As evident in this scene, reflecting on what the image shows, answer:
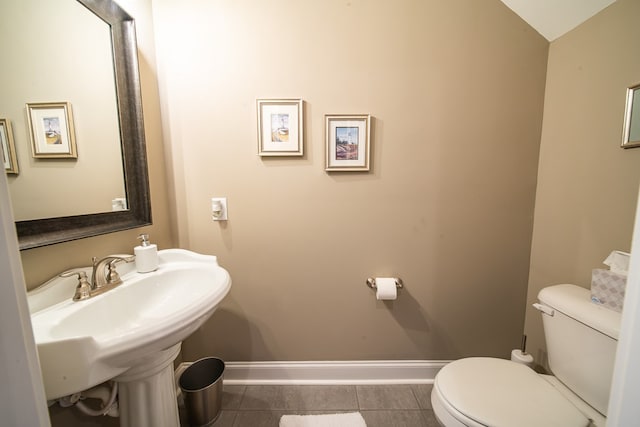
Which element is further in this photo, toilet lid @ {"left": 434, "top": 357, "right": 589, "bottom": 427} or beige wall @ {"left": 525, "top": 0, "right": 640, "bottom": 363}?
beige wall @ {"left": 525, "top": 0, "right": 640, "bottom": 363}

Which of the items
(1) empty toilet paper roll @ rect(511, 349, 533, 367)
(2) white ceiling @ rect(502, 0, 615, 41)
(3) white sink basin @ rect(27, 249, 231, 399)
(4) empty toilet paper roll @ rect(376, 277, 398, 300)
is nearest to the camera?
(3) white sink basin @ rect(27, 249, 231, 399)

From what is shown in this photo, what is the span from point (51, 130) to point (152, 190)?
1.35 ft

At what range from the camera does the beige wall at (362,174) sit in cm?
113

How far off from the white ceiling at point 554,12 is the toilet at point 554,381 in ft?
4.10

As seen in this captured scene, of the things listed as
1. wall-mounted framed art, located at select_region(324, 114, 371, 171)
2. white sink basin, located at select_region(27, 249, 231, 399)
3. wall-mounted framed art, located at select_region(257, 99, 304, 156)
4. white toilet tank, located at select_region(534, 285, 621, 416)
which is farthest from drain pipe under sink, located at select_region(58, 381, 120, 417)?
white toilet tank, located at select_region(534, 285, 621, 416)

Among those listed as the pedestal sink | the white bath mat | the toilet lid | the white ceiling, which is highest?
the white ceiling

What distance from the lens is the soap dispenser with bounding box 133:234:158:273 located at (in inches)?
37.0

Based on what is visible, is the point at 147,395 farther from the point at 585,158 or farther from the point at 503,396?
the point at 585,158

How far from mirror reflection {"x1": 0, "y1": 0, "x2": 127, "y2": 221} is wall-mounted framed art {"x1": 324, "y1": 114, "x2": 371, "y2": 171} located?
3.23ft

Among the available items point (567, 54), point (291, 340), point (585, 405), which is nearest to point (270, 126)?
point (291, 340)

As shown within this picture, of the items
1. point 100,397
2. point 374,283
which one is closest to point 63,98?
point 100,397

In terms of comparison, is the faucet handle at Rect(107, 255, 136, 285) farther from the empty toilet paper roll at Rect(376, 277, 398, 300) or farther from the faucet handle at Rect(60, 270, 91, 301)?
the empty toilet paper roll at Rect(376, 277, 398, 300)

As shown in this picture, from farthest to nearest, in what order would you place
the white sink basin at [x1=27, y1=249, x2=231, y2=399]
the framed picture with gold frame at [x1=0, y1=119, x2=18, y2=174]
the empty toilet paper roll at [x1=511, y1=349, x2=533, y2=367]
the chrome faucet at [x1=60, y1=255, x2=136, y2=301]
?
the empty toilet paper roll at [x1=511, y1=349, x2=533, y2=367] → the chrome faucet at [x1=60, y1=255, x2=136, y2=301] → the framed picture with gold frame at [x1=0, y1=119, x2=18, y2=174] → the white sink basin at [x1=27, y1=249, x2=231, y2=399]

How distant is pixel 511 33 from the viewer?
1.13 m
